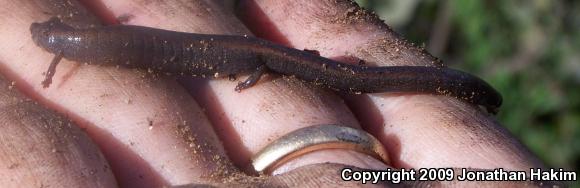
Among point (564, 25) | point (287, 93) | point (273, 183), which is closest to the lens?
point (273, 183)

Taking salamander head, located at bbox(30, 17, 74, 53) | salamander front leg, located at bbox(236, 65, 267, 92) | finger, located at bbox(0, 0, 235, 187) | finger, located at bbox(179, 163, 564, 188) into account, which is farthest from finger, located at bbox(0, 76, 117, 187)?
salamander front leg, located at bbox(236, 65, 267, 92)

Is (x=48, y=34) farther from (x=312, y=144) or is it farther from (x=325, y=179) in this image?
(x=325, y=179)

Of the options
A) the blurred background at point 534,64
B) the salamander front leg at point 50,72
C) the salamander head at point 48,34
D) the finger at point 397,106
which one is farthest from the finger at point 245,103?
the blurred background at point 534,64

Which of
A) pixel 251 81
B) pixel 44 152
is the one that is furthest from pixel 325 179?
pixel 251 81

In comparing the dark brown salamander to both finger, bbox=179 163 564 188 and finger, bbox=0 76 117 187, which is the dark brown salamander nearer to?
finger, bbox=0 76 117 187

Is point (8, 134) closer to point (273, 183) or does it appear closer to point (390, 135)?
point (273, 183)

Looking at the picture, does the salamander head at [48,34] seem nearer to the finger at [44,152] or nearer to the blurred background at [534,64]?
the finger at [44,152]

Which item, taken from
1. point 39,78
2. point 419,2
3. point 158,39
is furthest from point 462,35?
point 39,78
